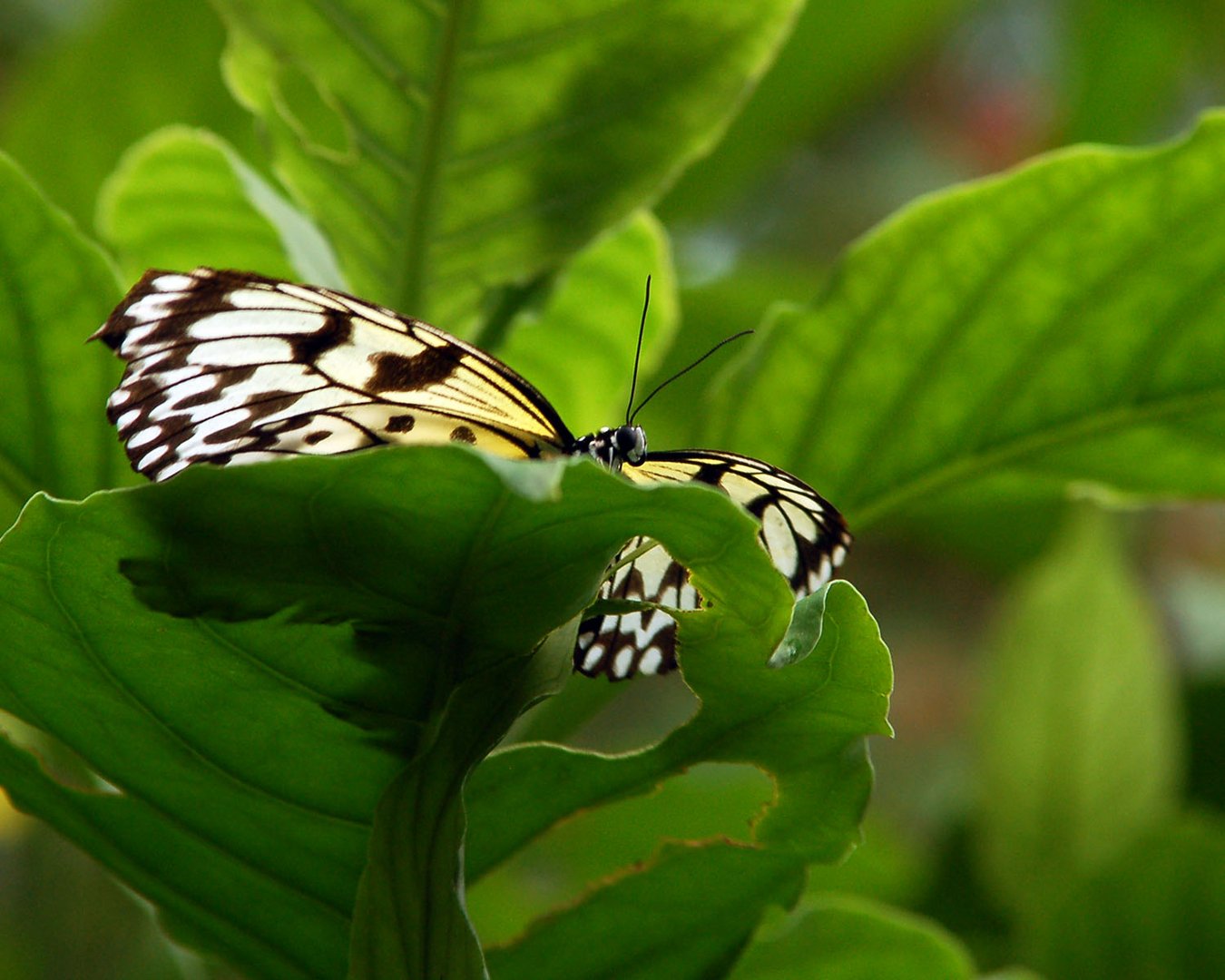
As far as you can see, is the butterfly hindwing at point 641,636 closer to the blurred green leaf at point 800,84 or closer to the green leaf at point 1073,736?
the green leaf at point 1073,736

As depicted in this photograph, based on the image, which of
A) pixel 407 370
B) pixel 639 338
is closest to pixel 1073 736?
pixel 639 338

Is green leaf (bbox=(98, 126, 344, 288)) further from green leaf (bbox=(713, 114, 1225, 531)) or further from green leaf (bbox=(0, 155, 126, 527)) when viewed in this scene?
green leaf (bbox=(713, 114, 1225, 531))

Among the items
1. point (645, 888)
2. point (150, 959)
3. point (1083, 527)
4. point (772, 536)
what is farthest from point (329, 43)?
point (150, 959)

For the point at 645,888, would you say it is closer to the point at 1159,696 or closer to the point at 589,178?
the point at 589,178

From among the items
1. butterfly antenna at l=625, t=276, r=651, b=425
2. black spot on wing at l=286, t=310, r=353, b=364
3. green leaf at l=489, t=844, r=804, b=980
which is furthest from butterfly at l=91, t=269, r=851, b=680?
butterfly antenna at l=625, t=276, r=651, b=425

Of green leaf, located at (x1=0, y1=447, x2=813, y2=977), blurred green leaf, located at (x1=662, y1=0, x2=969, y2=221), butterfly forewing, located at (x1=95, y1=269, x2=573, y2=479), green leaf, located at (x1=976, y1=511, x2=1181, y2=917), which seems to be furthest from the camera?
blurred green leaf, located at (x1=662, y1=0, x2=969, y2=221)

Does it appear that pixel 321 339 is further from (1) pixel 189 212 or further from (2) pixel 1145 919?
(2) pixel 1145 919
